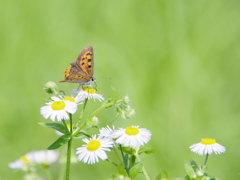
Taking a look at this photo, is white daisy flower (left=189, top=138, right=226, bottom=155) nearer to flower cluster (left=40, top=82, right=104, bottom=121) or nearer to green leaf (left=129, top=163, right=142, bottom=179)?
green leaf (left=129, top=163, right=142, bottom=179)

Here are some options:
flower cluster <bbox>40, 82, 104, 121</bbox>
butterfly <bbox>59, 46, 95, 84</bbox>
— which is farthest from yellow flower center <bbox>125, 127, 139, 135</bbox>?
butterfly <bbox>59, 46, 95, 84</bbox>

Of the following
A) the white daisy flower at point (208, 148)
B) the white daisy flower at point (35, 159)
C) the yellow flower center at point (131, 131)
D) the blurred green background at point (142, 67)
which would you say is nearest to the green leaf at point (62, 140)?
the yellow flower center at point (131, 131)

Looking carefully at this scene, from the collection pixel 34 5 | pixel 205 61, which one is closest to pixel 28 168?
pixel 205 61

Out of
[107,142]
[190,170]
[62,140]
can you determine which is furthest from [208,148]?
[62,140]

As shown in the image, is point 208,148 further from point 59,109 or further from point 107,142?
point 59,109

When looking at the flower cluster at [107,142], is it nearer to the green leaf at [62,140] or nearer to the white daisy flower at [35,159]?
the green leaf at [62,140]

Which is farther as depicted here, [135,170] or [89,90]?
[89,90]
